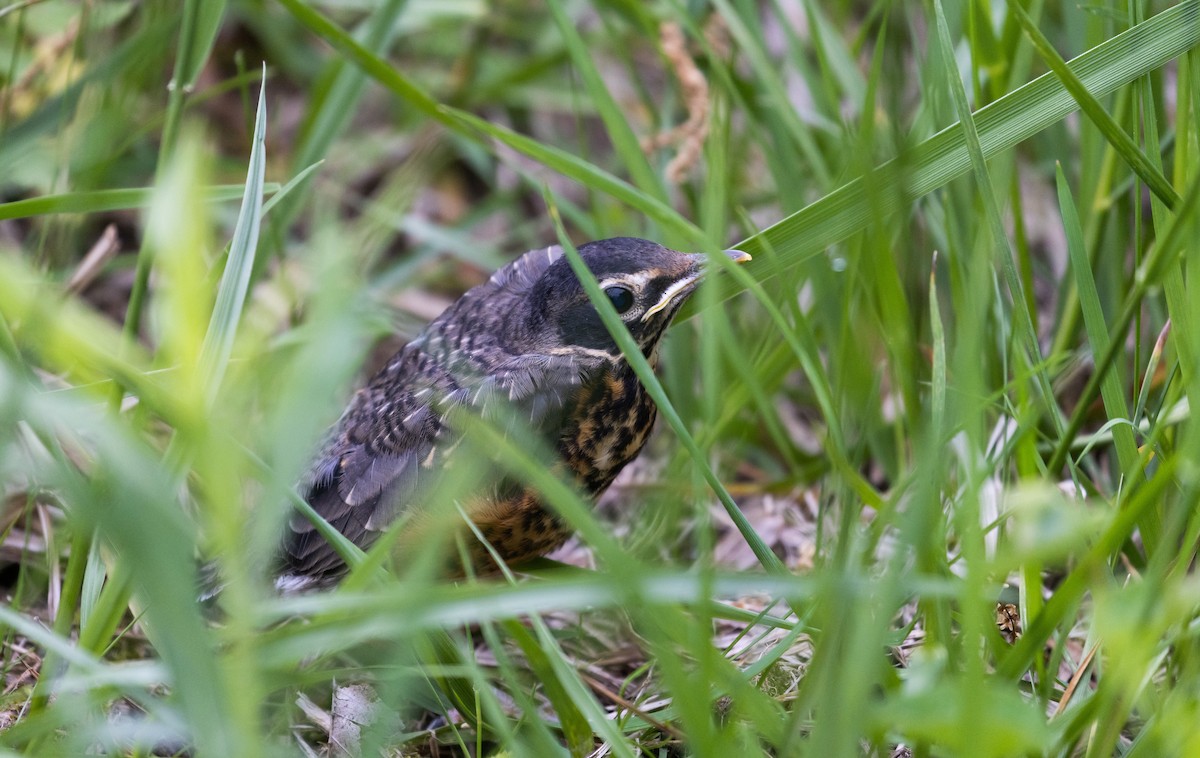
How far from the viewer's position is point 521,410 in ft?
10.5

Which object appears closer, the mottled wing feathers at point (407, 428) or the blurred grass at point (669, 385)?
the blurred grass at point (669, 385)

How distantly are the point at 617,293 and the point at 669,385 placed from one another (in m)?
1.02

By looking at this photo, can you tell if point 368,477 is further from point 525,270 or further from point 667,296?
point 667,296

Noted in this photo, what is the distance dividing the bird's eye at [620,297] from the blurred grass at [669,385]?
0.20m

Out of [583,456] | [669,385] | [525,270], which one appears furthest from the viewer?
[669,385]

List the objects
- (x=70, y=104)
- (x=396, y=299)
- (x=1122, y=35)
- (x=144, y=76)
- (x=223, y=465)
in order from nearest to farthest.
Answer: (x=223, y=465) < (x=1122, y=35) < (x=70, y=104) < (x=144, y=76) < (x=396, y=299)

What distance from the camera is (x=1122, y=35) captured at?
259 centimetres

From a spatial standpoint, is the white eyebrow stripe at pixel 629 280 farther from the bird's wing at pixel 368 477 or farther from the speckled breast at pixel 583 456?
the bird's wing at pixel 368 477

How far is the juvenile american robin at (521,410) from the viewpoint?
3.18m

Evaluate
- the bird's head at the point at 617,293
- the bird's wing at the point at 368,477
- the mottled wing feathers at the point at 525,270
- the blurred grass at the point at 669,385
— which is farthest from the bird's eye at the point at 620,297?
the bird's wing at the point at 368,477

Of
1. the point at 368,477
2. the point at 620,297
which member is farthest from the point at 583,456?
the point at 368,477

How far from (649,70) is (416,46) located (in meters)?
1.21

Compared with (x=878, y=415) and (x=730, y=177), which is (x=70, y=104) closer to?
(x=730, y=177)

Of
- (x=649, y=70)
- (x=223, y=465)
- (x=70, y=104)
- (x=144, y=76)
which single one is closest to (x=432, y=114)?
(x=70, y=104)
